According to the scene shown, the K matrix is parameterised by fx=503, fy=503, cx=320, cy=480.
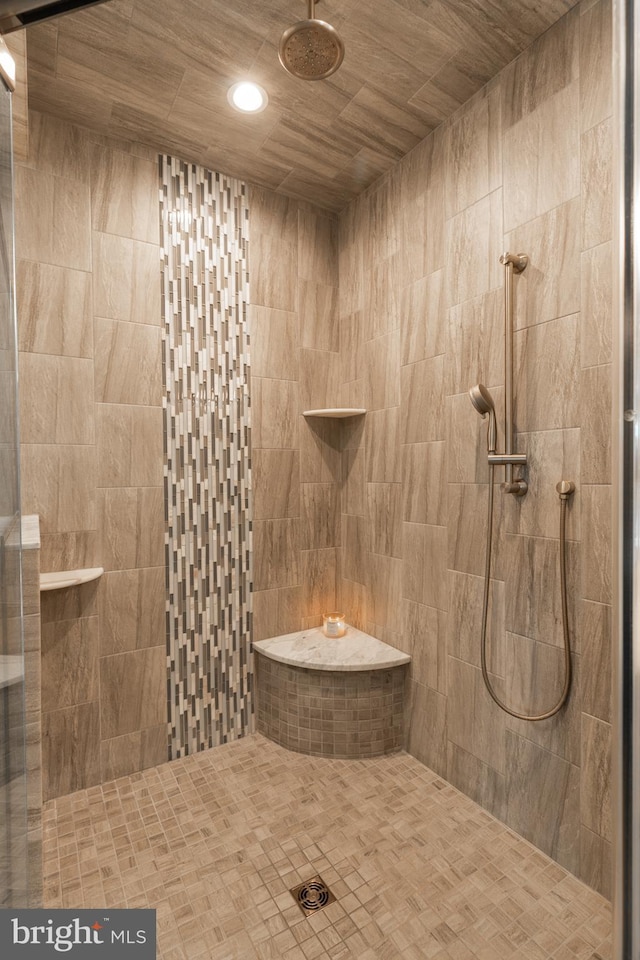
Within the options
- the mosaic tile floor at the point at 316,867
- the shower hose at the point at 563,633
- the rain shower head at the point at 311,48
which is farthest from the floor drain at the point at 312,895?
the rain shower head at the point at 311,48

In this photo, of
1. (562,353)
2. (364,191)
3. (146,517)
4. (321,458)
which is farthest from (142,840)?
(364,191)

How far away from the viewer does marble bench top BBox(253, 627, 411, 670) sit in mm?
2156

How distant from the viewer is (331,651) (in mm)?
2273

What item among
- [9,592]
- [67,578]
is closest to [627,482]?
[9,592]

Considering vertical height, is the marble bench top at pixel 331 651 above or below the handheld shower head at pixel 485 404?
below

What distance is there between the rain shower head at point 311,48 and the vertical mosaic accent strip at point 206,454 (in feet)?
2.89

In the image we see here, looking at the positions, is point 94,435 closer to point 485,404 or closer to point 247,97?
point 247,97

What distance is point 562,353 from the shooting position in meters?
1.57

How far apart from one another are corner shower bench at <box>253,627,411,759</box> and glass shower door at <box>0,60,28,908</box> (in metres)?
1.43

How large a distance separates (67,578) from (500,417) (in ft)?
5.51

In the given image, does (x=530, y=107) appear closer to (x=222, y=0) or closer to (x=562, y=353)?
(x=562, y=353)

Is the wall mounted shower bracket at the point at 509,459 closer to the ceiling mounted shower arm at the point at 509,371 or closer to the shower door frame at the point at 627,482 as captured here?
the ceiling mounted shower arm at the point at 509,371

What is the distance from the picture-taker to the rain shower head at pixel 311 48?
53.4 inches

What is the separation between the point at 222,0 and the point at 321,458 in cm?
174
